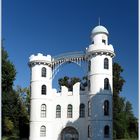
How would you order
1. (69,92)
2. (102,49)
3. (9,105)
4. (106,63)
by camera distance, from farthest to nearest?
1. (9,105)
2. (69,92)
3. (106,63)
4. (102,49)

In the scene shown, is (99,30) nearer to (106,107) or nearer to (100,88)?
(100,88)

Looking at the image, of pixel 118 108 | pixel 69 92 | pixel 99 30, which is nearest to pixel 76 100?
pixel 69 92

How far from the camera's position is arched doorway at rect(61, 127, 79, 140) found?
107ft

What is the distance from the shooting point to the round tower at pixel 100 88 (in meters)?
29.9

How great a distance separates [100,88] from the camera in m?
30.3

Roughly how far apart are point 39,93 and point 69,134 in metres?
4.73

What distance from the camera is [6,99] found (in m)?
34.9

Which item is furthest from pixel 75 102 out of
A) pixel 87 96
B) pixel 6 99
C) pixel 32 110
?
pixel 6 99

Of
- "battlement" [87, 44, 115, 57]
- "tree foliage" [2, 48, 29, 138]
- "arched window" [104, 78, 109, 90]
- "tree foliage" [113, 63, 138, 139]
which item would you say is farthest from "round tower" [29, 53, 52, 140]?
"tree foliage" [113, 63, 138, 139]

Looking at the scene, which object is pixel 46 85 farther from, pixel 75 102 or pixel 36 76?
pixel 75 102

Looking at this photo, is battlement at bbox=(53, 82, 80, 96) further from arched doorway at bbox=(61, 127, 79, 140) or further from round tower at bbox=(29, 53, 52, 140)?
arched doorway at bbox=(61, 127, 79, 140)

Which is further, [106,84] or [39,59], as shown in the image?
[39,59]

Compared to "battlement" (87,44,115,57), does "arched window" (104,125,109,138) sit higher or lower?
lower

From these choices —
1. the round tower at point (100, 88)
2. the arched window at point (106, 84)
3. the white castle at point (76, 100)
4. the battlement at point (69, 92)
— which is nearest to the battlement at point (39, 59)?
the white castle at point (76, 100)
